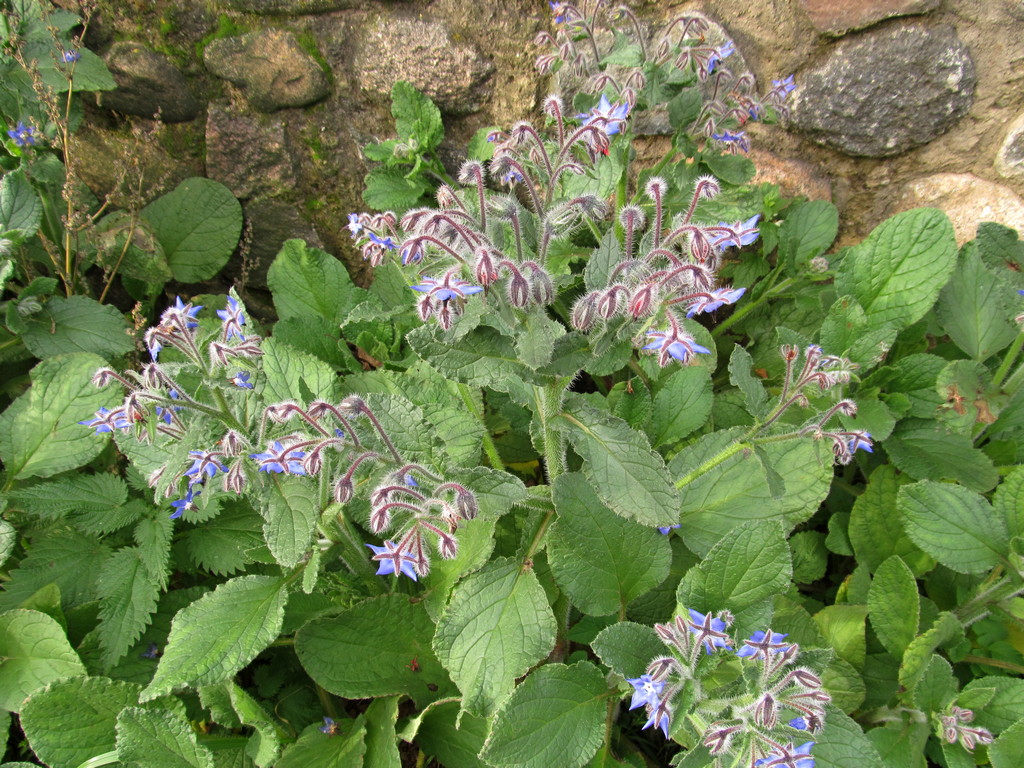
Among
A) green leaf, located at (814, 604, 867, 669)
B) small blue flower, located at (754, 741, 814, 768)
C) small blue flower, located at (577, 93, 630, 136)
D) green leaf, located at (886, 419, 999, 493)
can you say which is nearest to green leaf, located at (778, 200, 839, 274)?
green leaf, located at (886, 419, 999, 493)

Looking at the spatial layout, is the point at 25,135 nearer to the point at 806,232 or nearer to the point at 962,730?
the point at 806,232

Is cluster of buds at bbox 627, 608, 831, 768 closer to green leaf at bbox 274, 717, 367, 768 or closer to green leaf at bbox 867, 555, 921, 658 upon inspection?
green leaf at bbox 867, 555, 921, 658

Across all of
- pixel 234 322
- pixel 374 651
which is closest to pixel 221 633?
pixel 374 651

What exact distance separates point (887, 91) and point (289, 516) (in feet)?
9.50

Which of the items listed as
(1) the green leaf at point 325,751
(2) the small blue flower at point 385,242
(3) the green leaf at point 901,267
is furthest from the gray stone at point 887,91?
(1) the green leaf at point 325,751

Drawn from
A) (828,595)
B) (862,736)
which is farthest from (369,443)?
(828,595)

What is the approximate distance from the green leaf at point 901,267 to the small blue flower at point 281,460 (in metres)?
2.22

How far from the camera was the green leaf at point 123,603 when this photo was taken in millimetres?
2430

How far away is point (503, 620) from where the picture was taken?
208cm

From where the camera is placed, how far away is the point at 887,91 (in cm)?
303

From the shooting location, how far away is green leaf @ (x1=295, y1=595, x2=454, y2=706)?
7.70ft

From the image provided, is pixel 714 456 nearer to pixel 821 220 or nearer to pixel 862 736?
pixel 862 736

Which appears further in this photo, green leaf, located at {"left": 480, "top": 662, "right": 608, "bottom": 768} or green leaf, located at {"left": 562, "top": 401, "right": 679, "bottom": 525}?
green leaf, located at {"left": 480, "top": 662, "right": 608, "bottom": 768}

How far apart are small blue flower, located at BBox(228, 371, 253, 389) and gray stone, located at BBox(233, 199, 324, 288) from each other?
1460 millimetres
